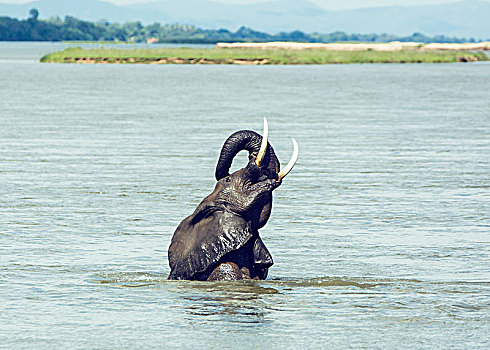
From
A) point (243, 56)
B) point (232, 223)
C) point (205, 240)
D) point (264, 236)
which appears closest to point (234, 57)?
point (243, 56)

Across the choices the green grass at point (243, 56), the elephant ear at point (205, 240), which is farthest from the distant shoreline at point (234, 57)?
the elephant ear at point (205, 240)

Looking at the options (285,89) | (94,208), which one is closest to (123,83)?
(285,89)

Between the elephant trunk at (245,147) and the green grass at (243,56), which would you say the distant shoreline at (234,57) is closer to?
the green grass at (243,56)

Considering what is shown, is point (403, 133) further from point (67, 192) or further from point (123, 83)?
point (123, 83)

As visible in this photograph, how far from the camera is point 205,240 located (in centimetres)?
978

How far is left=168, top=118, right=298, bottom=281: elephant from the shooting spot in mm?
9641

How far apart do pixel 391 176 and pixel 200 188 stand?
3.75 metres

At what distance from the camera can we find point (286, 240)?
13047mm

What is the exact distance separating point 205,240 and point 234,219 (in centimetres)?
37

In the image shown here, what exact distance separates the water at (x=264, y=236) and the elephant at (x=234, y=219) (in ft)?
0.72

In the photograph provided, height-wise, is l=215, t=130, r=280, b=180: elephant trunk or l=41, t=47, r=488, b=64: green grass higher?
l=41, t=47, r=488, b=64: green grass

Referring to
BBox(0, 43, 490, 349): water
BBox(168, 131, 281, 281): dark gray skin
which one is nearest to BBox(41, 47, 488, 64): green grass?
BBox(0, 43, 490, 349): water

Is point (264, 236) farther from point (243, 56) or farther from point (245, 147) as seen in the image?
point (243, 56)

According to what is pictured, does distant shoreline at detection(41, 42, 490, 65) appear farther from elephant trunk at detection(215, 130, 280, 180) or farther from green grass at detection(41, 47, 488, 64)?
elephant trunk at detection(215, 130, 280, 180)
